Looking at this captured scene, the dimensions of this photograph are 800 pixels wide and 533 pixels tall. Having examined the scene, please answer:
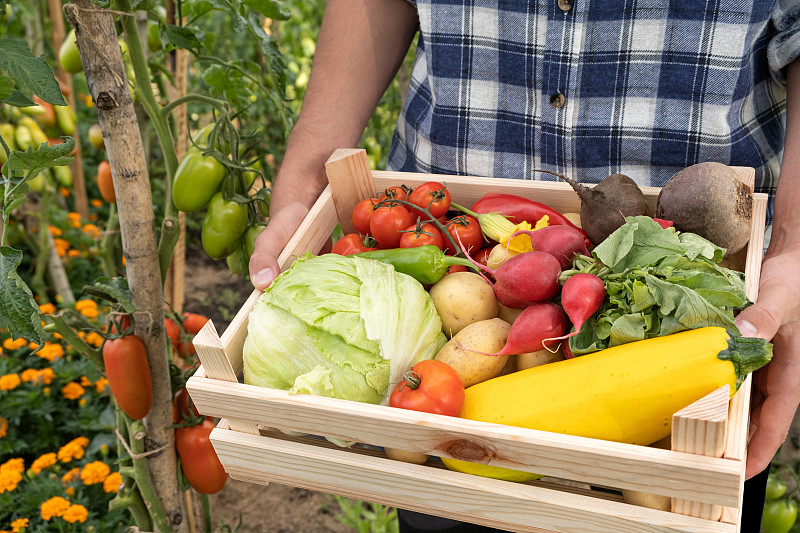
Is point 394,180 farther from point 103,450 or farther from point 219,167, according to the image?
point 103,450

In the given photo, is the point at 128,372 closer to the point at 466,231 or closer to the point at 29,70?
the point at 29,70

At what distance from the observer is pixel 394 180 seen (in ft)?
5.26

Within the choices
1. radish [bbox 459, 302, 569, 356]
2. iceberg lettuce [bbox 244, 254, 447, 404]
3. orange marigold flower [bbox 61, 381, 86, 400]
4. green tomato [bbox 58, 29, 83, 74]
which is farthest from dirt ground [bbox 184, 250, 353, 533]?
radish [bbox 459, 302, 569, 356]

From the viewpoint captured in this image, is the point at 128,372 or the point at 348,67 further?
the point at 348,67

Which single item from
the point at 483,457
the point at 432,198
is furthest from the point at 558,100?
the point at 483,457

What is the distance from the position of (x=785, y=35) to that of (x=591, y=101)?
39cm

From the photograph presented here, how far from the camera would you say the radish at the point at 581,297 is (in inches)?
42.1

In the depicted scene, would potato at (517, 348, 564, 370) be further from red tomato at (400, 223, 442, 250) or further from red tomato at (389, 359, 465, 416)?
red tomato at (400, 223, 442, 250)

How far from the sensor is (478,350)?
1183mm

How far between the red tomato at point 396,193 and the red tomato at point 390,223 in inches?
2.3

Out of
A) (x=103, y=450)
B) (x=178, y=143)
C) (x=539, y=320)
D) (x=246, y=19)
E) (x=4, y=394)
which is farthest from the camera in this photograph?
(x=4, y=394)

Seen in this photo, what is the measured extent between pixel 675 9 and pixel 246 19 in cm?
104

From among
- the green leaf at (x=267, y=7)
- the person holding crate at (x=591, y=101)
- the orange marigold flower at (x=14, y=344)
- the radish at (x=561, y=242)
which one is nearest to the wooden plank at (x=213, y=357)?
the person holding crate at (x=591, y=101)

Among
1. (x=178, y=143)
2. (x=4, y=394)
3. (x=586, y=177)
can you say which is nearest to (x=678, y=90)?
(x=586, y=177)
